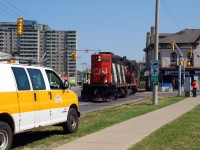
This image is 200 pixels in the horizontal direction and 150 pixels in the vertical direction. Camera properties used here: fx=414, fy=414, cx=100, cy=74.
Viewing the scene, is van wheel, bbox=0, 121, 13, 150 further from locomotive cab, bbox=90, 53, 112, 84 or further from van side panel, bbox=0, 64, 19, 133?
locomotive cab, bbox=90, 53, 112, 84

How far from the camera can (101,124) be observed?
14.6 m

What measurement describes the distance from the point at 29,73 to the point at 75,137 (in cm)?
241

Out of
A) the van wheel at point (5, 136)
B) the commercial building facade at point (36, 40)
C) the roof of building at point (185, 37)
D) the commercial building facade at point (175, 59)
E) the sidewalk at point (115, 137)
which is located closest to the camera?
the van wheel at point (5, 136)

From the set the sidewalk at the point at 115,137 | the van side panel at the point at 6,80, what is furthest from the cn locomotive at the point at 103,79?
the van side panel at the point at 6,80

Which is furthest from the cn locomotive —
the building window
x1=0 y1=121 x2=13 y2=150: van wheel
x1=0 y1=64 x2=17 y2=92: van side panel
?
the building window

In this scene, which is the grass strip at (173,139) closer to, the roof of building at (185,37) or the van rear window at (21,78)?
the van rear window at (21,78)

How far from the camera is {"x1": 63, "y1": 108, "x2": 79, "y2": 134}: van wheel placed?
39.5 feet

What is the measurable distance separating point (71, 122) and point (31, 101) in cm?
265

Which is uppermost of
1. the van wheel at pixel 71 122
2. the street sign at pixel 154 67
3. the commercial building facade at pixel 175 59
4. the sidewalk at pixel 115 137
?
the commercial building facade at pixel 175 59

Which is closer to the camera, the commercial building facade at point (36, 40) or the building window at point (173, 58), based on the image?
the commercial building facade at point (36, 40)

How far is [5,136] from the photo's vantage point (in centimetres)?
888

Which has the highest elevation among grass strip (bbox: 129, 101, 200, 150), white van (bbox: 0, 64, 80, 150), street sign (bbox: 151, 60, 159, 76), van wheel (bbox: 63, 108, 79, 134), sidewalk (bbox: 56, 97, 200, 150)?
street sign (bbox: 151, 60, 159, 76)

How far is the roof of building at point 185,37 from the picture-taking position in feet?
223

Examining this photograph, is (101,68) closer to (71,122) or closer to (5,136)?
(71,122)
